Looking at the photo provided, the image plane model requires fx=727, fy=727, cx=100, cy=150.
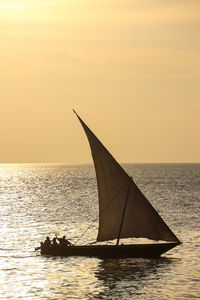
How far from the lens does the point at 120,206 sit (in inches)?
2170

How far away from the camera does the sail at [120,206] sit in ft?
177

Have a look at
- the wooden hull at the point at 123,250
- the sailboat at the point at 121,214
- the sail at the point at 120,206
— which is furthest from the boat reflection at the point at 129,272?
the sail at the point at 120,206

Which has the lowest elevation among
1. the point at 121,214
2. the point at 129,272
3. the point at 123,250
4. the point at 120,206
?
the point at 129,272

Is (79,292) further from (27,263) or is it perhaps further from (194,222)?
(194,222)

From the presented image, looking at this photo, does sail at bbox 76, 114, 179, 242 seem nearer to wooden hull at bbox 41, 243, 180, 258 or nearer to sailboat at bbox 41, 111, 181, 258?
sailboat at bbox 41, 111, 181, 258

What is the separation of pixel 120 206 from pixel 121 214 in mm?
613

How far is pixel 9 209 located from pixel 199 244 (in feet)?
181

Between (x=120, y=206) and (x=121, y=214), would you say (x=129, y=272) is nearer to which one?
(x=121, y=214)

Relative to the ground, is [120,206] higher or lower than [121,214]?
higher

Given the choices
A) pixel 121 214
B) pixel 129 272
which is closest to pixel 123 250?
pixel 121 214

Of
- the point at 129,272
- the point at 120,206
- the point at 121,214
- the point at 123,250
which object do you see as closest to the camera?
the point at 129,272

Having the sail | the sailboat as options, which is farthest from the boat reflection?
the sail

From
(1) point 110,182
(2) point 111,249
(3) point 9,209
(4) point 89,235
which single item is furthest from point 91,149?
(3) point 9,209

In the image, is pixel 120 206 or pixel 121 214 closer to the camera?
pixel 121 214
